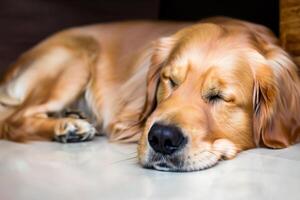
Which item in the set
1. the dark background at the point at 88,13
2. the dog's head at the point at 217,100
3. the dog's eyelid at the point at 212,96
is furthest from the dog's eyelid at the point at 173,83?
the dark background at the point at 88,13

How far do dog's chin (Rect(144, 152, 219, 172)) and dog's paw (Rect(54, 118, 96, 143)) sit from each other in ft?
1.82

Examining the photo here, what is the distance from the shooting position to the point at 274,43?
7.83 feet

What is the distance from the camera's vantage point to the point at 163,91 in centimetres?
220

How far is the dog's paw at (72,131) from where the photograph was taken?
7.97 feet

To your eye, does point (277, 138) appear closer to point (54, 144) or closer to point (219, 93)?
point (219, 93)

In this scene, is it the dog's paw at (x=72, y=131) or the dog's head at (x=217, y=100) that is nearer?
the dog's head at (x=217, y=100)

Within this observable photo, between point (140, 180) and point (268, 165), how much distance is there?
0.41 m

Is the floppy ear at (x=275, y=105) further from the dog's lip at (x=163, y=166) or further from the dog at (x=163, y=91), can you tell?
the dog's lip at (x=163, y=166)

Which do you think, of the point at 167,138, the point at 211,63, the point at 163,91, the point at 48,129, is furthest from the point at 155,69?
the point at 167,138

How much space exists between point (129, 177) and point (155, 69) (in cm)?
65

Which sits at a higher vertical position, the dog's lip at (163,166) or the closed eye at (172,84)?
the closed eye at (172,84)

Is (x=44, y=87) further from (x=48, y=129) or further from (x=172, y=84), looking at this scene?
(x=172, y=84)

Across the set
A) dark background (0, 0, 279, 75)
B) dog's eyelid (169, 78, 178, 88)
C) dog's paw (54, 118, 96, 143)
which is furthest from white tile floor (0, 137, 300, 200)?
dark background (0, 0, 279, 75)

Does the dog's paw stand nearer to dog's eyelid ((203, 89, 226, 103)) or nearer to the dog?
the dog
